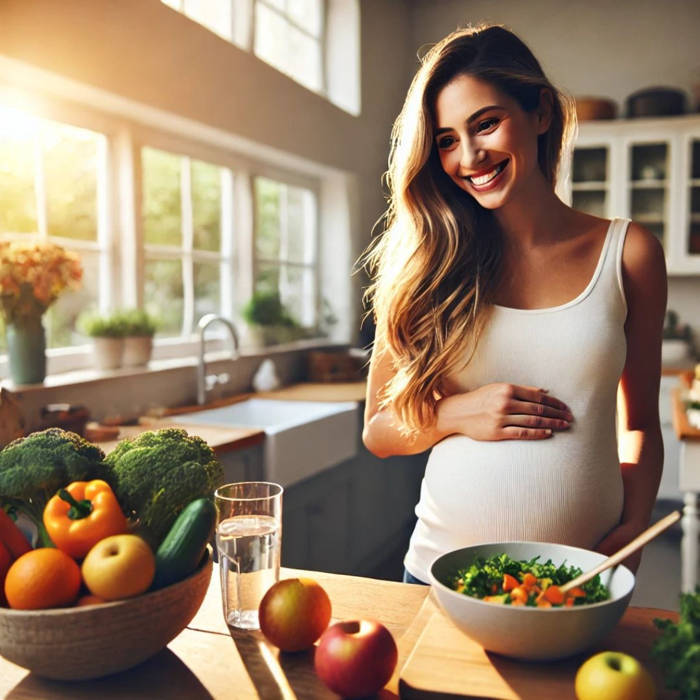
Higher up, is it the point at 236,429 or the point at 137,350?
the point at 137,350

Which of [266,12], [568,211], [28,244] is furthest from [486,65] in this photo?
[266,12]

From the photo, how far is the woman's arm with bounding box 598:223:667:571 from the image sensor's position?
4.19 ft

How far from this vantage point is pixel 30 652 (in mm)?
774

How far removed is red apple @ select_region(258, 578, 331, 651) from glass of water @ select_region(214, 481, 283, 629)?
3.4 inches

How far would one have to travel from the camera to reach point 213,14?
11.4 feet

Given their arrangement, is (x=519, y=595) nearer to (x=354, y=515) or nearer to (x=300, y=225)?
(x=354, y=515)

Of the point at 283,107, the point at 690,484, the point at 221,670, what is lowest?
the point at 690,484

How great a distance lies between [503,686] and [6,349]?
6.93ft

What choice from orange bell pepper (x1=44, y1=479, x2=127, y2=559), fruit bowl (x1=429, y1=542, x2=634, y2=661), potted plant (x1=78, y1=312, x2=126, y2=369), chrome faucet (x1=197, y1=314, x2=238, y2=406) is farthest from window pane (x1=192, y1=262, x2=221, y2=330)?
fruit bowl (x1=429, y1=542, x2=634, y2=661)

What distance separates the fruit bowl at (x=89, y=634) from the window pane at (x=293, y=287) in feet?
10.8

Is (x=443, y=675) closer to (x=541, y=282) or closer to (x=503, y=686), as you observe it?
(x=503, y=686)

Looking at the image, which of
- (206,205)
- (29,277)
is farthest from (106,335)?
(206,205)

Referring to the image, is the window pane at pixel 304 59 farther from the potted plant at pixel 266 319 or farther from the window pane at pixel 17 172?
the window pane at pixel 17 172

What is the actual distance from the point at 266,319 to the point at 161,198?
32.5 inches
